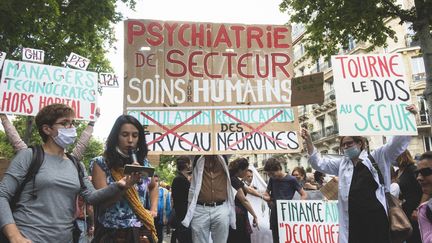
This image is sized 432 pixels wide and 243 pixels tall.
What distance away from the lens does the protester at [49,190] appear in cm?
272

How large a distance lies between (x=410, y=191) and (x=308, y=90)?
5.83 feet

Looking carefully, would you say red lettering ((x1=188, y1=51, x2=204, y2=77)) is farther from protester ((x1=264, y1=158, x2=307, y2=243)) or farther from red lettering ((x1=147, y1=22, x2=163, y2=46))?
protester ((x1=264, y1=158, x2=307, y2=243))

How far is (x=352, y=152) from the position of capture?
15.0 feet

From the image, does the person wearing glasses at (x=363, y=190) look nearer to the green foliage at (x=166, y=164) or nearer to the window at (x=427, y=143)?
the green foliage at (x=166, y=164)

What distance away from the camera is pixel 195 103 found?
5062 mm

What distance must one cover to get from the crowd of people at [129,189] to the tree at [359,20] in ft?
19.1

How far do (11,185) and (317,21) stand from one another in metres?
10.3

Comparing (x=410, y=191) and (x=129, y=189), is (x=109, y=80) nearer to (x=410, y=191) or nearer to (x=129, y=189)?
(x=129, y=189)

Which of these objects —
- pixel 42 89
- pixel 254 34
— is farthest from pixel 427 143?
pixel 42 89

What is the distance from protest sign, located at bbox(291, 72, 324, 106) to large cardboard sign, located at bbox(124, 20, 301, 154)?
414 mm

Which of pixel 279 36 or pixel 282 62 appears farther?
pixel 279 36

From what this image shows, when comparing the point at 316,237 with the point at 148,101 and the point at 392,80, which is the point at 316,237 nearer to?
the point at 392,80

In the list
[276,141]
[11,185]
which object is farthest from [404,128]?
[11,185]

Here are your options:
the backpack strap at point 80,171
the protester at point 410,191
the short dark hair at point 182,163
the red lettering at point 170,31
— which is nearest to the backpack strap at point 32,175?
the backpack strap at point 80,171
